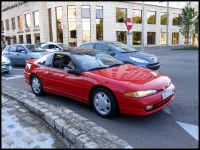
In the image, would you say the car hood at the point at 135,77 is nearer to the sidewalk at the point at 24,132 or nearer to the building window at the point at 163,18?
the sidewalk at the point at 24,132

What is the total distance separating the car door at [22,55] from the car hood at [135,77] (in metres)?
8.02

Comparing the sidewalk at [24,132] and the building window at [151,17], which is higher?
the building window at [151,17]

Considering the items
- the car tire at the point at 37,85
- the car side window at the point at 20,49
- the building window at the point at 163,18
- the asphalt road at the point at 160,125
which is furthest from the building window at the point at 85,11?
the asphalt road at the point at 160,125

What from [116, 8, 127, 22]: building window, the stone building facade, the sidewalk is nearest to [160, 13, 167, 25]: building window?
the stone building facade

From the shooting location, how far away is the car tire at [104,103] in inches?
149

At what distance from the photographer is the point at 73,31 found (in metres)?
27.2

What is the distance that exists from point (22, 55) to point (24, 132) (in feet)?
29.6

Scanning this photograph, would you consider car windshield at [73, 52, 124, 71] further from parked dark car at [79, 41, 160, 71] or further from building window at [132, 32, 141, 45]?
building window at [132, 32, 141, 45]

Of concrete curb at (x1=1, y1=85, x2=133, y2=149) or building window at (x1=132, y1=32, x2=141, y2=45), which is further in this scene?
building window at (x1=132, y1=32, x2=141, y2=45)

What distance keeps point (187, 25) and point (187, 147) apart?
26.8 metres

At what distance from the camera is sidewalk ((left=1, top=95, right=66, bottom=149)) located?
271 centimetres

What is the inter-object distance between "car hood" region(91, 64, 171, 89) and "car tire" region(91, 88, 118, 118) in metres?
0.32

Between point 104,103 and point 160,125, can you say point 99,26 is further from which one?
point 160,125

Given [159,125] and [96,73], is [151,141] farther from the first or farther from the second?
[96,73]
